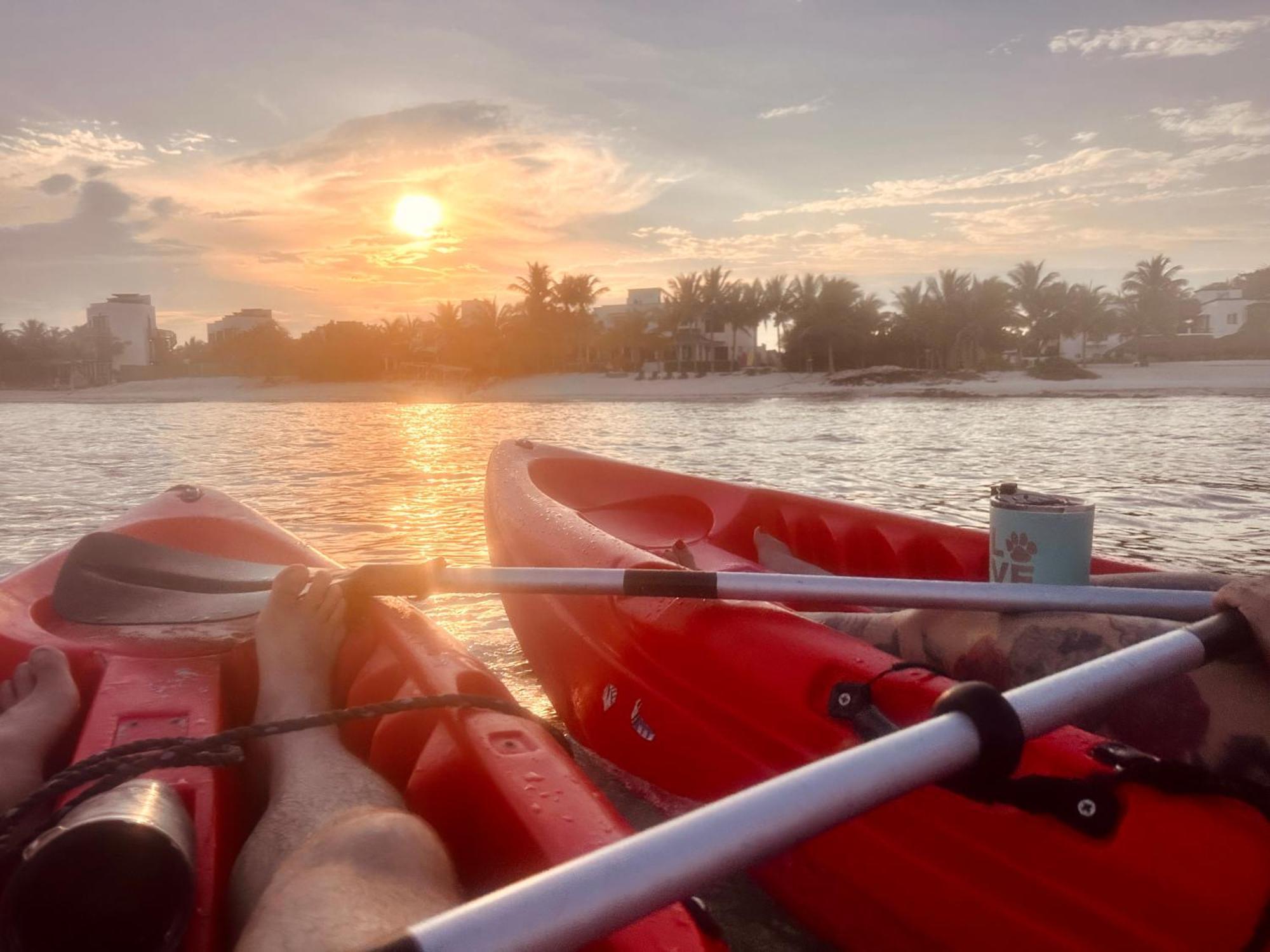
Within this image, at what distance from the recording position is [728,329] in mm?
49938

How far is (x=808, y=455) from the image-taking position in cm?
A: 1190

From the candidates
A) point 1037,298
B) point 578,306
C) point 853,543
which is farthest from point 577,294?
point 853,543

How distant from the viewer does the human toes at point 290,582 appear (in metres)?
2.23

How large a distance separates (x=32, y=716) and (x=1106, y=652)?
82.3 inches

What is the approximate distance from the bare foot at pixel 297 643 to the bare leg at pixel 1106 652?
1150 millimetres

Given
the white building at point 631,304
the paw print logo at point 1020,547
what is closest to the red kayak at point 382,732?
the paw print logo at point 1020,547

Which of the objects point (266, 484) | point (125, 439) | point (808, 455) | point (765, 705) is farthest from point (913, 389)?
point (765, 705)

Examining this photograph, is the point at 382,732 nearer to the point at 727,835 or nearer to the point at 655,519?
the point at 727,835

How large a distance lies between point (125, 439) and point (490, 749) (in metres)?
17.5

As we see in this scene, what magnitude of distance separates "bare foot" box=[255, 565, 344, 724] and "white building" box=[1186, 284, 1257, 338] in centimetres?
6632

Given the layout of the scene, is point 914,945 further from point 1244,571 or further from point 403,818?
point 1244,571

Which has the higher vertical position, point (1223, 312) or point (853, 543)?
point (1223, 312)

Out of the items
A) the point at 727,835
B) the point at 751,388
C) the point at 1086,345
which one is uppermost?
the point at 1086,345

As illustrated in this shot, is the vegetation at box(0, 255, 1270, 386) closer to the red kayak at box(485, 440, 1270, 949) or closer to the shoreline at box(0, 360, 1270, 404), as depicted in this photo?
the shoreline at box(0, 360, 1270, 404)
